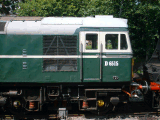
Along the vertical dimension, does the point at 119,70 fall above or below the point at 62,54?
below

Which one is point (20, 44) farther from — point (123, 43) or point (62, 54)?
point (123, 43)

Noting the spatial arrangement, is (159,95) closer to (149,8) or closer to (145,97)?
(145,97)

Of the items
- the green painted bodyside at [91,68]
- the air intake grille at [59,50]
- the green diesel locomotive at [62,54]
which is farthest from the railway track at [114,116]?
the air intake grille at [59,50]

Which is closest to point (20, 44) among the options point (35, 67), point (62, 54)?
point (35, 67)

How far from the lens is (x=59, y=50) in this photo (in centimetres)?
755

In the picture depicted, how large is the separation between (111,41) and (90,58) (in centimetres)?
110

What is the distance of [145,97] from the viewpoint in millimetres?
9844

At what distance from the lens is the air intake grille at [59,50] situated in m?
7.54

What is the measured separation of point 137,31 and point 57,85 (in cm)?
894

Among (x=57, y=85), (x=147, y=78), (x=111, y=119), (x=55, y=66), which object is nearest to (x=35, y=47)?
(x=55, y=66)

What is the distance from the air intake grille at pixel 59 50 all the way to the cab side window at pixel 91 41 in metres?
0.52

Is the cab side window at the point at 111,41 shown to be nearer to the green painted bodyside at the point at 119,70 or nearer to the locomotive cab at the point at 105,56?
the locomotive cab at the point at 105,56

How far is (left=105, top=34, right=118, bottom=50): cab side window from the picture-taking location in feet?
25.0

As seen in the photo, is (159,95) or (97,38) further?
(159,95)
